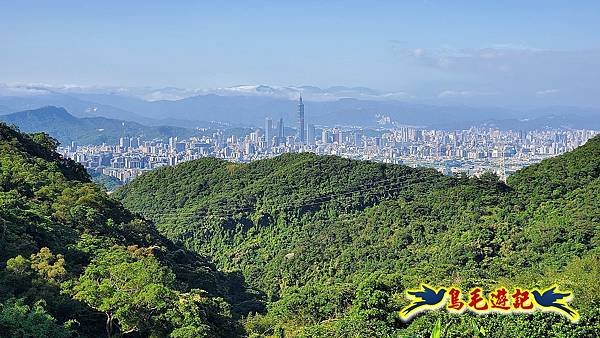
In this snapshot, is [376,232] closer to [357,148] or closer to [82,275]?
[82,275]

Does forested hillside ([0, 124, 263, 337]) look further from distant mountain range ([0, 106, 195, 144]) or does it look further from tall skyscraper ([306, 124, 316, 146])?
tall skyscraper ([306, 124, 316, 146])

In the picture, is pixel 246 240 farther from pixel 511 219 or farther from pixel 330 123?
pixel 330 123

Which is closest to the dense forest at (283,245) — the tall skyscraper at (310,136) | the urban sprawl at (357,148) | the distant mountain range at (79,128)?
the urban sprawl at (357,148)

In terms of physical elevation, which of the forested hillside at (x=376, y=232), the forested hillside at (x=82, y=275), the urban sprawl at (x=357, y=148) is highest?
the forested hillside at (x=82, y=275)

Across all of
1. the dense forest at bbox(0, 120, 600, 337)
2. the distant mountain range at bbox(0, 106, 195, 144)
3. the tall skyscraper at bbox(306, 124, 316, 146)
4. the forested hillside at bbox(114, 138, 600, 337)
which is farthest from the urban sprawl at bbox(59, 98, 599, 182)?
the dense forest at bbox(0, 120, 600, 337)

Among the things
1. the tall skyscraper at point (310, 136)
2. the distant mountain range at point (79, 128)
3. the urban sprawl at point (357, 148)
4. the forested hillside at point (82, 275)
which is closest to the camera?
the forested hillside at point (82, 275)

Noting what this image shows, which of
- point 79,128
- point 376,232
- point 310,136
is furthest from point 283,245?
point 310,136

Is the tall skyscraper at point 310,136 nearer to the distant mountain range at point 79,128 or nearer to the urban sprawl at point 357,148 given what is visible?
the urban sprawl at point 357,148

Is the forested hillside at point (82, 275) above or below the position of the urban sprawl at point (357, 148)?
above
